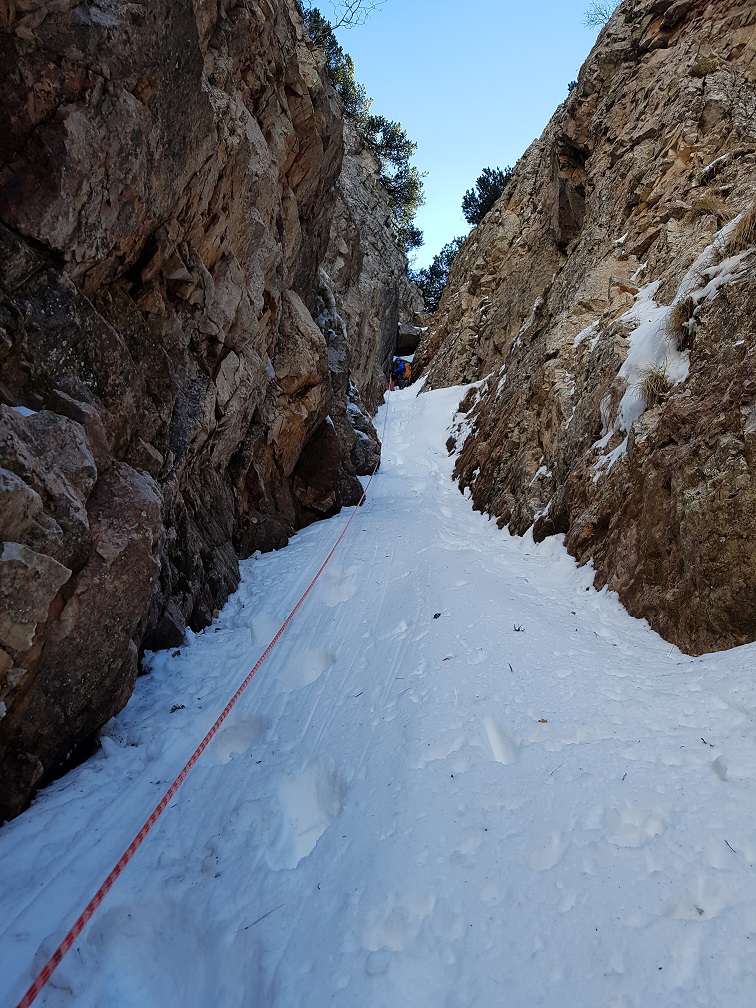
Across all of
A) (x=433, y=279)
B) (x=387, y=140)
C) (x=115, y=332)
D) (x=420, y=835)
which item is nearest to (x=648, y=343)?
(x=115, y=332)

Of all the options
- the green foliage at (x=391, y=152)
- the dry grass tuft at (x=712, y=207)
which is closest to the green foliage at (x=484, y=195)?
the green foliage at (x=391, y=152)

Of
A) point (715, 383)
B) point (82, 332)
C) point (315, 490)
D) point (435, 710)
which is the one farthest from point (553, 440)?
point (82, 332)

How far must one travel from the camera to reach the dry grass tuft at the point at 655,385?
21.5 ft

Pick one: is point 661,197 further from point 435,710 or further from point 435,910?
point 435,910

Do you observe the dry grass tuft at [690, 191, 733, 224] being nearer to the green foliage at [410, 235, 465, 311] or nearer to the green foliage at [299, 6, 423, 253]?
the green foliage at [299, 6, 423, 253]

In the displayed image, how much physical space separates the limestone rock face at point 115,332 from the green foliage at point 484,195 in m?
31.3

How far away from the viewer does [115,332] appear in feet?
14.5

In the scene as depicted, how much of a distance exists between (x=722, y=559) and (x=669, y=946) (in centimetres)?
320

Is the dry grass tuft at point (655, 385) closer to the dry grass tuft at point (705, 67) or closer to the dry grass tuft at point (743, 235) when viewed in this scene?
the dry grass tuft at point (743, 235)

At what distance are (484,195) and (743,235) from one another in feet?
115

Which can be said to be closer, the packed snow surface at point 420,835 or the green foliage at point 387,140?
the packed snow surface at point 420,835

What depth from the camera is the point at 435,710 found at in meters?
4.43

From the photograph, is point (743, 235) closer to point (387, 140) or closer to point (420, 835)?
point (420, 835)

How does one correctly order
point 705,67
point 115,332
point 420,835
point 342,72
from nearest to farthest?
1. point 420,835
2. point 115,332
3. point 705,67
4. point 342,72
